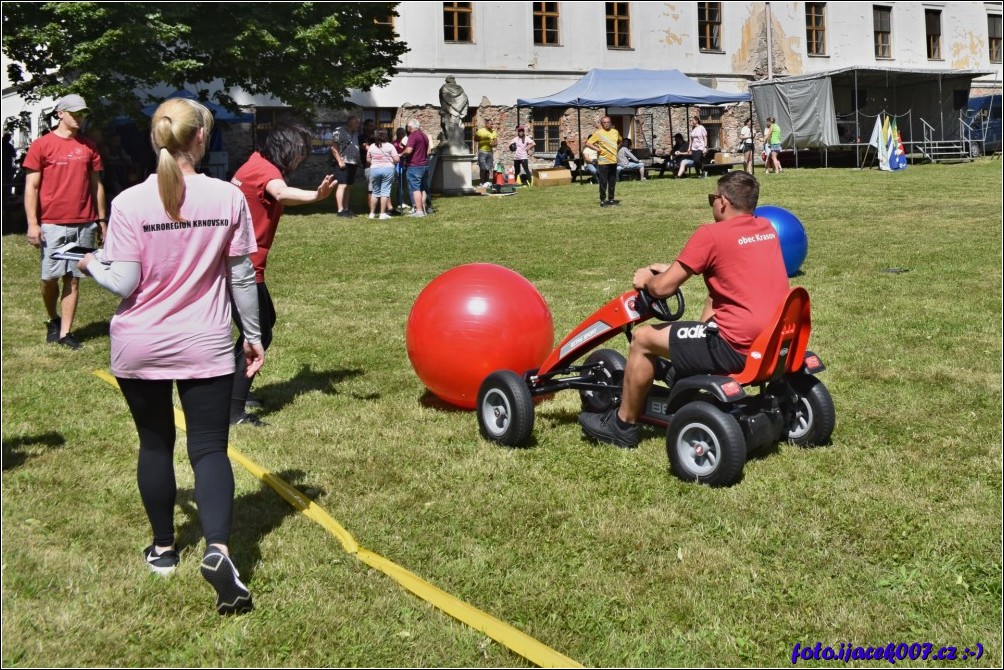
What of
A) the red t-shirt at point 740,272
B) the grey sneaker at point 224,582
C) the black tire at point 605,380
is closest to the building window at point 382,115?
the black tire at point 605,380

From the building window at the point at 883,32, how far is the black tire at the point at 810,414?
44239 millimetres

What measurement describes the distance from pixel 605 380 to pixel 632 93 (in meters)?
28.0

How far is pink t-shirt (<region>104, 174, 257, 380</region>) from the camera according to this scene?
12.8 feet

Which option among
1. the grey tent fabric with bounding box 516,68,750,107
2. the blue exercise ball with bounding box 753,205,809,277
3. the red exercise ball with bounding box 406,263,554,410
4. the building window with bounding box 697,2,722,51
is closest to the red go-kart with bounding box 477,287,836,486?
the red exercise ball with bounding box 406,263,554,410

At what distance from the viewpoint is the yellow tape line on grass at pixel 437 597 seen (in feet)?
11.9

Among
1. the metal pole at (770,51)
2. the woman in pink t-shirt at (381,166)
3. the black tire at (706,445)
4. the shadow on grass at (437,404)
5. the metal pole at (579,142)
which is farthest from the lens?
the metal pole at (770,51)

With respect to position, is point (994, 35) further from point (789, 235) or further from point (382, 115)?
point (789, 235)

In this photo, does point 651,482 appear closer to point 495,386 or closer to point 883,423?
point 495,386

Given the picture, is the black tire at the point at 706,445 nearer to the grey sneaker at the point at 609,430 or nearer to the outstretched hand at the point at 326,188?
the grey sneaker at the point at 609,430

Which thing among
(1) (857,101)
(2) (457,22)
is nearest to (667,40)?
(1) (857,101)

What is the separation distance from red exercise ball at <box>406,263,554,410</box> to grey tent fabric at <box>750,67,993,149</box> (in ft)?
94.4

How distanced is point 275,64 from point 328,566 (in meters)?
20.0

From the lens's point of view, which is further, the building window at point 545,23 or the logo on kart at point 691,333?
the building window at point 545,23

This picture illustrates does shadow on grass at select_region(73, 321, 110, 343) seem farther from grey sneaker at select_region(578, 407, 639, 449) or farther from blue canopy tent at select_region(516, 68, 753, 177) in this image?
blue canopy tent at select_region(516, 68, 753, 177)
